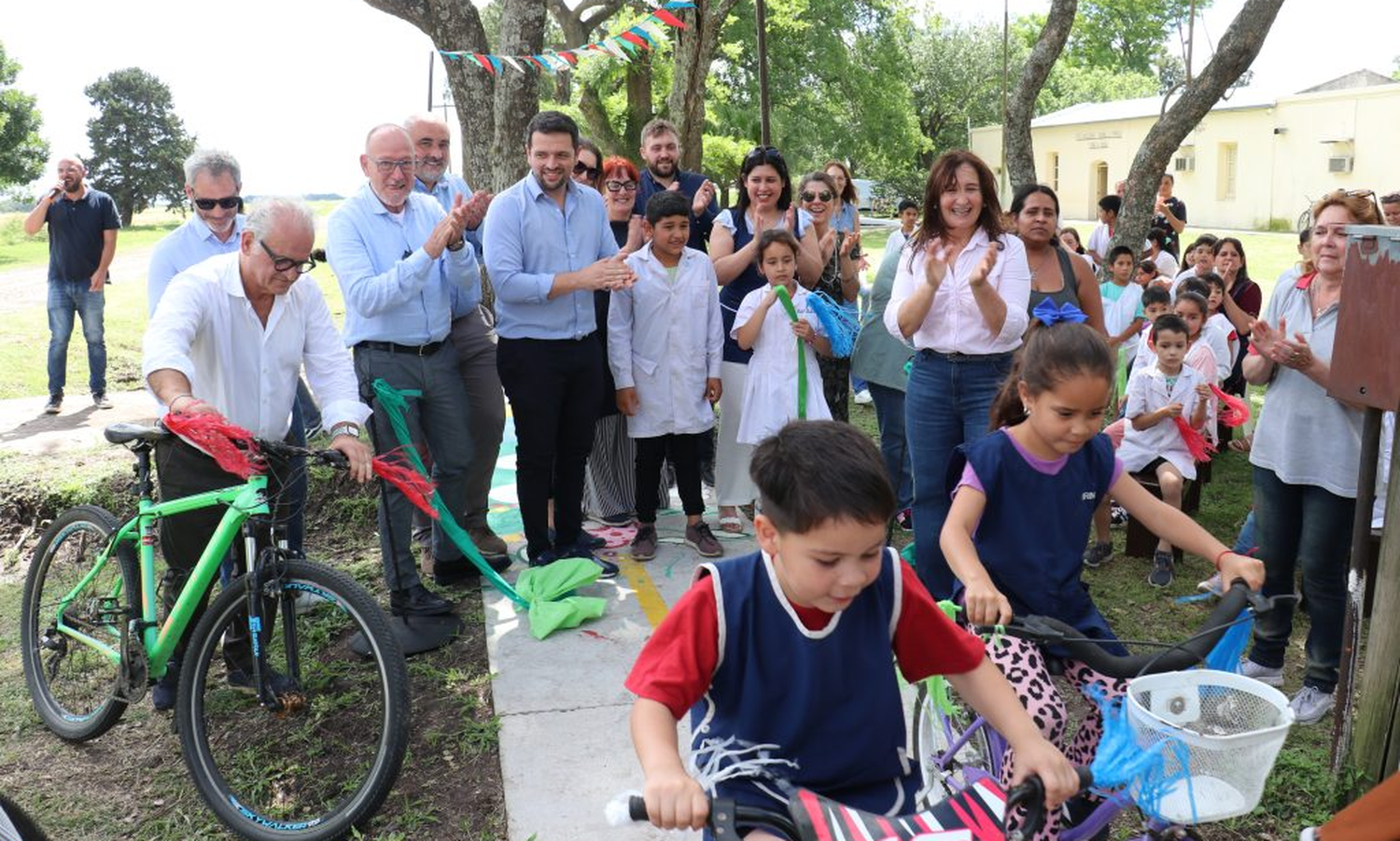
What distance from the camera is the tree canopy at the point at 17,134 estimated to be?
3784 cm

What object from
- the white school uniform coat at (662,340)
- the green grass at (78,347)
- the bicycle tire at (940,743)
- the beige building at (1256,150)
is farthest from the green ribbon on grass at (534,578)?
the beige building at (1256,150)

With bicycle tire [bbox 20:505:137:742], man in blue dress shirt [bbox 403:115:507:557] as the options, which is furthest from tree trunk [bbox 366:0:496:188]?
bicycle tire [bbox 20:505:137:742]

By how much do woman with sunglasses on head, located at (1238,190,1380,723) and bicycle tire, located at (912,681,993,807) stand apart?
1531 millimetres

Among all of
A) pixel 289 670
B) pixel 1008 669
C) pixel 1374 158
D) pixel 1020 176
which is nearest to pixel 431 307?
pixel 289 670

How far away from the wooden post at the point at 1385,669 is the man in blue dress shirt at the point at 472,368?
362 centimetres

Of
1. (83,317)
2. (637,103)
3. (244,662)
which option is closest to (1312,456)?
(244,662)

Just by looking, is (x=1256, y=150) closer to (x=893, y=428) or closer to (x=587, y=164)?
(x=893, y=428)

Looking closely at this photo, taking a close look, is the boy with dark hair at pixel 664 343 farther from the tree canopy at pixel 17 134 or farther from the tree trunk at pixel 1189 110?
the tree canopy at pixel 17 134

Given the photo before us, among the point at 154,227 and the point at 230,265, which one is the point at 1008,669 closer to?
the point at 230,265

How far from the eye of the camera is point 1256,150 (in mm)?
39062

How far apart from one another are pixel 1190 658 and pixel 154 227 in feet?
139

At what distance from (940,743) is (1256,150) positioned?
41.9 m

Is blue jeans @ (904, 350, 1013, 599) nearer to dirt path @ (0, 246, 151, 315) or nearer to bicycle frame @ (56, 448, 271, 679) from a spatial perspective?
bicycle frame @ (56, 448, 271, 679)

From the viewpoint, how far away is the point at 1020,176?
10.5 meters
